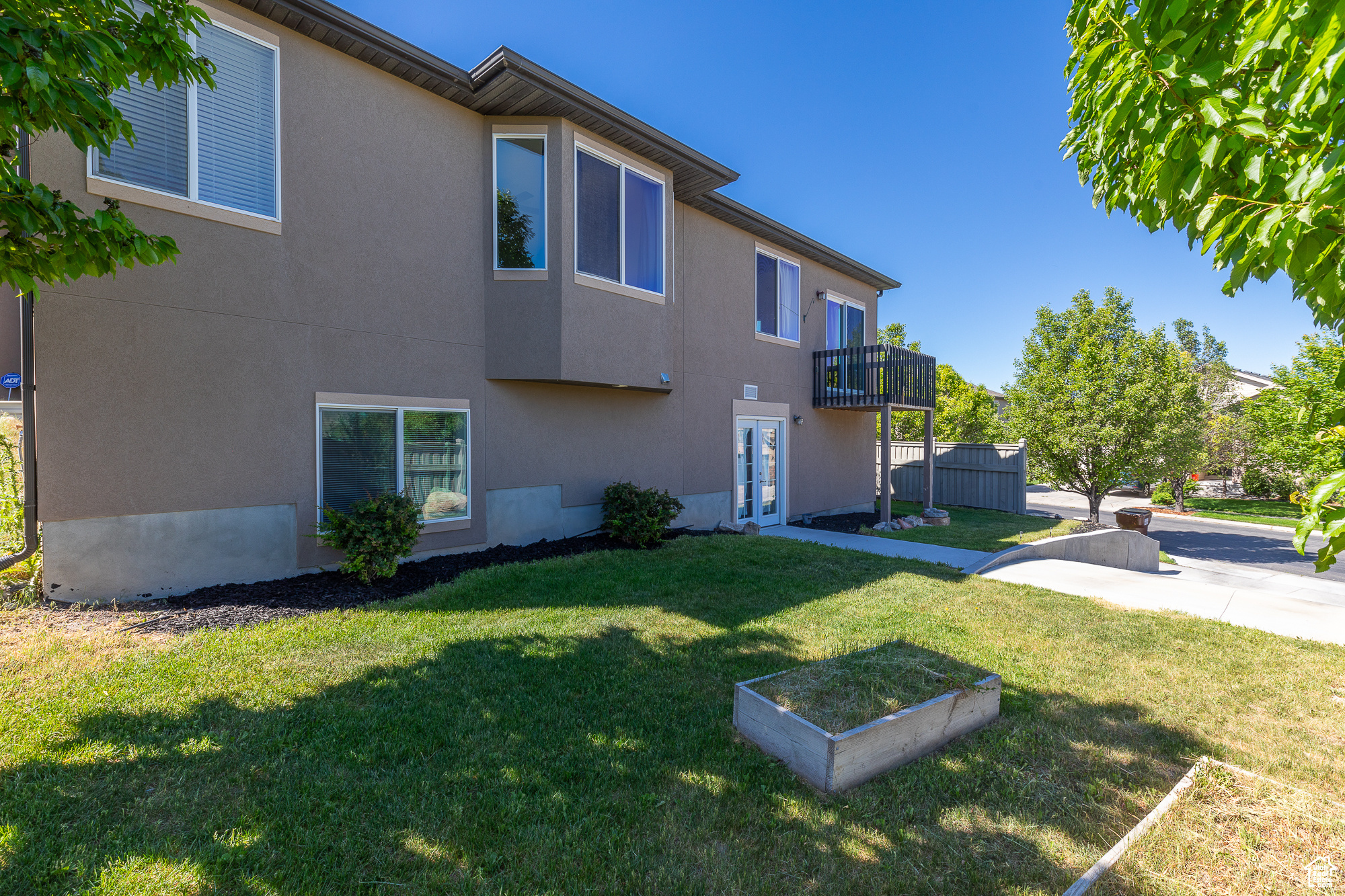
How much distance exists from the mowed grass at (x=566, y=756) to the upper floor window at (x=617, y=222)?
551cm

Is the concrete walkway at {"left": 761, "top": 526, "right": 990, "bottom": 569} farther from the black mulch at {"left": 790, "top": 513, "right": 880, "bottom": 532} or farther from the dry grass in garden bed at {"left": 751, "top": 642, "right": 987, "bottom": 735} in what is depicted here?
the dry grass in garden bed at {"left": 751, "top": 642, "right": 987, "bottom": 735}

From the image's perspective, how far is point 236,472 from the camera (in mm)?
6316

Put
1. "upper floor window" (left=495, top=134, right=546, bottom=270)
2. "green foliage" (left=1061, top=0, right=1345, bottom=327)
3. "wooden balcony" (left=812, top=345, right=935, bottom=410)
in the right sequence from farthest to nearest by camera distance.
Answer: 1. "wooden balcony" (left=812, top=345, right=935, bottom=410)
2. "upper floor window" (left=495, top=134, right=546, bottom=270)
3. "green foliage" (left=1061, top=0, right=1345, bottom=327)

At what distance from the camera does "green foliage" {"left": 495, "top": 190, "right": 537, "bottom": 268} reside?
8492mm

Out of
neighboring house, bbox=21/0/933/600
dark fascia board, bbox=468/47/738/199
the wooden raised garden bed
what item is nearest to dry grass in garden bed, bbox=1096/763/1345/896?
the wooden raised garden bed

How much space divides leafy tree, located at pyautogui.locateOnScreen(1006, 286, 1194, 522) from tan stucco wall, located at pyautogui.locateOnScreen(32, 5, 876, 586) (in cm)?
1203

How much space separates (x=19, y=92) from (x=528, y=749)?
15.3 ft

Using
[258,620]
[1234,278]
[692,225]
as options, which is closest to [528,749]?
[258,620]

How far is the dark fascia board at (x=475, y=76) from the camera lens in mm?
6539

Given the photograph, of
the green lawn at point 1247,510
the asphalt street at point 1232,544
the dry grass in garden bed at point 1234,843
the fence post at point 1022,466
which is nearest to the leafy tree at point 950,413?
the asphalt street at point 1232,544

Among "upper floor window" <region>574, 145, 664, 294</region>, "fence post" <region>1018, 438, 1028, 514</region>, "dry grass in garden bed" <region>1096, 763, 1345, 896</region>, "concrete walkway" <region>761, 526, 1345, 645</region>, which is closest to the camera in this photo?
"dry grass in garden bed" <region>1096, 763, 1345, 896</region>

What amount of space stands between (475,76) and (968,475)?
57.5ft

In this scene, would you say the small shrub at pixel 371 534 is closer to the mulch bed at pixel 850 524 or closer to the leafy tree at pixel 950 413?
the mulch bed at pixel 850 524

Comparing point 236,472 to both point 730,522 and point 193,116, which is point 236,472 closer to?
point 193,116
